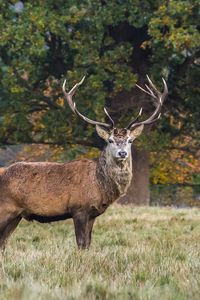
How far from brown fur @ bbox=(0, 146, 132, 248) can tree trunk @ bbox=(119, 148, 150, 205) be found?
12.3 m

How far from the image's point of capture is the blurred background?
67.4 ft

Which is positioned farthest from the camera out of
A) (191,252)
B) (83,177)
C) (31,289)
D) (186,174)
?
(186,174)

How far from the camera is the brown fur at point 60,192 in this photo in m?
11.3

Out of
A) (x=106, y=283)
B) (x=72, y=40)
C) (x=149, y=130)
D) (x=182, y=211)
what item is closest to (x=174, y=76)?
(x=149, y=130)

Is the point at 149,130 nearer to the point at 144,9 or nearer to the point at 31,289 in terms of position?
the point at 144,9

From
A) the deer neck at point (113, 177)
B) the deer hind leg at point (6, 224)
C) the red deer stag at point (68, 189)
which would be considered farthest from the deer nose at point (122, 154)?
the deer hind leg at point (6, 224)

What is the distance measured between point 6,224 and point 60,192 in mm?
784

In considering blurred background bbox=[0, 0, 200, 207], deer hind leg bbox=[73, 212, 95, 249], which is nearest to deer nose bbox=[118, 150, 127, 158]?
deer hind leg bbox=[73, 212, 95, 249]

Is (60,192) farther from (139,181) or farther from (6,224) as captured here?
(139,181)

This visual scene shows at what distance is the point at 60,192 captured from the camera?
11430 mm

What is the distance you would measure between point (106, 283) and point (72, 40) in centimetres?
1448

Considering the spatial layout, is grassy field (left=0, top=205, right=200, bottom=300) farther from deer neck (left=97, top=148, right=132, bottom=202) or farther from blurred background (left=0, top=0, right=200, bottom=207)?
blurred background (left=0, top=0, right=200, bottom=207)

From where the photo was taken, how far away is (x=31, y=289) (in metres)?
6.68

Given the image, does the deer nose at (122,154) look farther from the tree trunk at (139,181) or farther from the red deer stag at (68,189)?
the tree trunk at (139,181)
